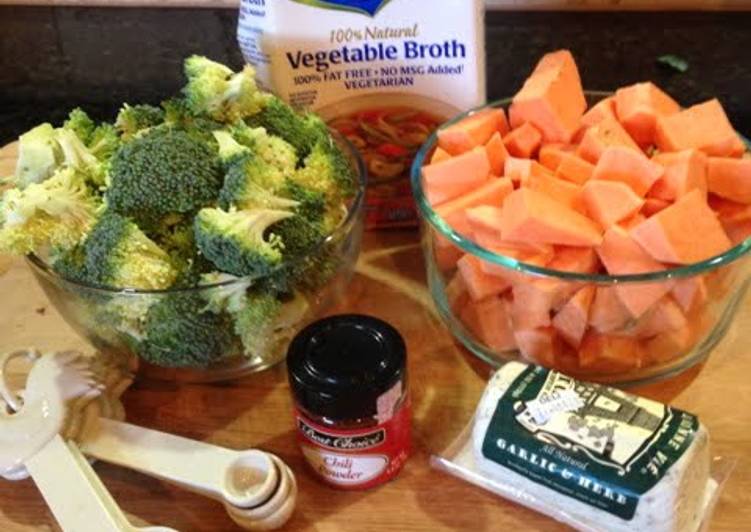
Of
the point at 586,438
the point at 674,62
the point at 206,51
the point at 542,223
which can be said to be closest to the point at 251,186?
the point at 542,223

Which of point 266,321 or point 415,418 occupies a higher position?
point 266,321

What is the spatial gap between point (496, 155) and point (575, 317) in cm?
20

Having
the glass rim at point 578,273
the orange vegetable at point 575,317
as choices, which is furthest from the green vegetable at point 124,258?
the orange vegetable at point 575,317

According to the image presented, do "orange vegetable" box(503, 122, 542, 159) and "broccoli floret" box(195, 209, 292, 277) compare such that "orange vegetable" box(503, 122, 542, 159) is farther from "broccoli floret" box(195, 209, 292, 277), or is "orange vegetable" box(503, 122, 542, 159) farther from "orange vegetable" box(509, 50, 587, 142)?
"broccoli floret" box(195, 209, 292, 277)

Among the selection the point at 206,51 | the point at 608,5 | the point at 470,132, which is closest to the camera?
the point at 470,132

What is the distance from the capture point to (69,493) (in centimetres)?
80

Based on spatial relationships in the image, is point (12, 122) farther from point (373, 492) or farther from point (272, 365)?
point (373, 492)

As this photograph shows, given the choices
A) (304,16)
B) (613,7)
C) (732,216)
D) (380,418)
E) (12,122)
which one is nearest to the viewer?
(380,418)

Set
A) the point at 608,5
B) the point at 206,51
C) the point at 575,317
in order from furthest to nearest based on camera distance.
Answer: the point at 206,51
the point at 608,5
the point at 575,317

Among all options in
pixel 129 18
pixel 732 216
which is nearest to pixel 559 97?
pixel 732 216

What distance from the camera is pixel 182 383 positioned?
3.23 ft

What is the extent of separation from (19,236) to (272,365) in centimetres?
29

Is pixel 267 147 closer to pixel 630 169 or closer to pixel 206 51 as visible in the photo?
pixel 630 169

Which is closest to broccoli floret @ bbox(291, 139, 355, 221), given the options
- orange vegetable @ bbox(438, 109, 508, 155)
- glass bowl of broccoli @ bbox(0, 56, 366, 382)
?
glass bowl of broccoli @ bbox(0, 56, 366, 382)
